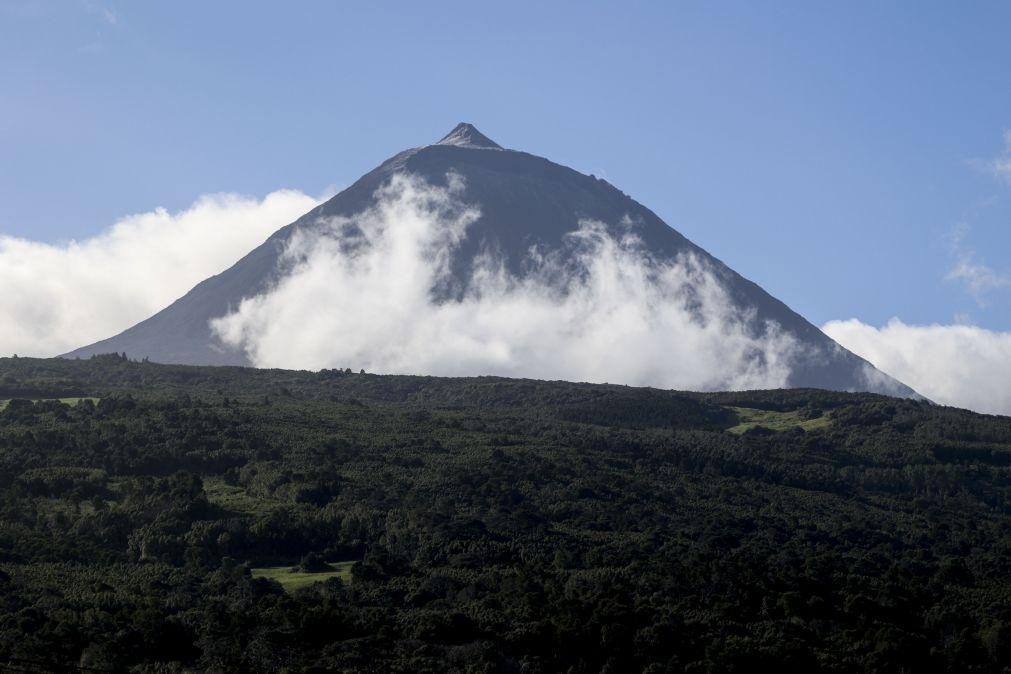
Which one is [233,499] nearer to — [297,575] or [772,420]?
[297,575]

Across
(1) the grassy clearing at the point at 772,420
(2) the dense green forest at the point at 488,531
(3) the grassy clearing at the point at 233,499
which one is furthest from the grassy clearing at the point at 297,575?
(1) the grassy clearing at the point at 772,420

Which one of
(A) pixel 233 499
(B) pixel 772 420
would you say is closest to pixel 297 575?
(A) pixel 233 499

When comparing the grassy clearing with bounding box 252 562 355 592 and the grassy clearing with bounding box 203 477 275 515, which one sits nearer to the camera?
the grassy clearing with bounding box 252 562 355 592

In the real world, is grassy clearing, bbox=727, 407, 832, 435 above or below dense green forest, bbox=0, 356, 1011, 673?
above

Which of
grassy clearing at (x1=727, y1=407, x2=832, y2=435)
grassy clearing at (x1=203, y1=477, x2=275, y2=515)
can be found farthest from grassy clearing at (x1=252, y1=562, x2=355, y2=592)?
grassy clearing at (x1=727, y1=407, x2=832, y2=435)

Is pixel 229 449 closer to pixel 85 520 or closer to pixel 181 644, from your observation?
pixel 85 520

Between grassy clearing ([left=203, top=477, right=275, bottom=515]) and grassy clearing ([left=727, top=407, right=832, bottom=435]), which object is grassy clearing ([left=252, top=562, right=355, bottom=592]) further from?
grassy clearing ([left=727, top=407, right=832, bottom=435])
